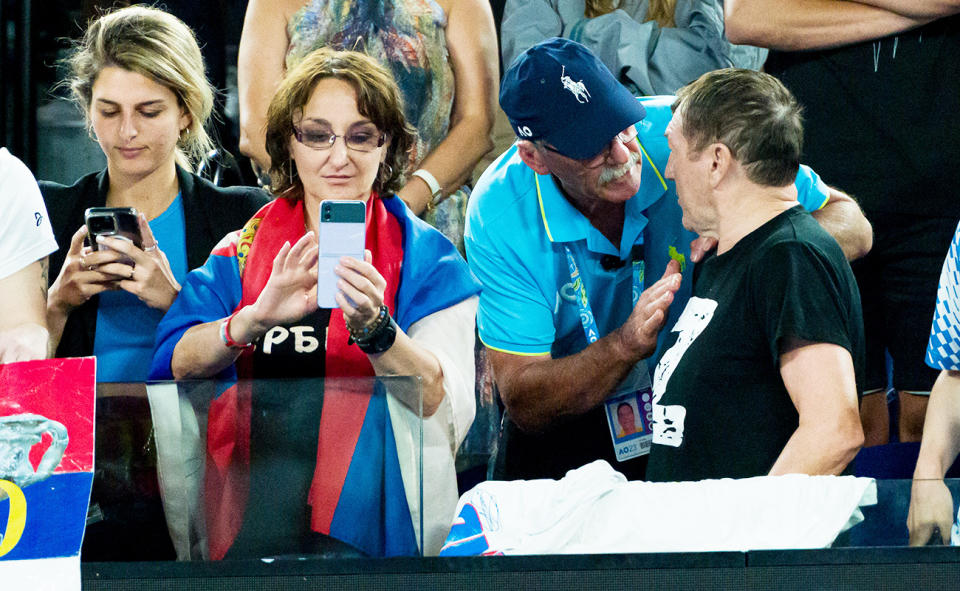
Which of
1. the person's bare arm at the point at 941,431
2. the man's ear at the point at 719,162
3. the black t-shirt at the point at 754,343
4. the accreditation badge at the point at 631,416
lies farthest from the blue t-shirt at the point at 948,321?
the accreditation badge at the point at 631,416

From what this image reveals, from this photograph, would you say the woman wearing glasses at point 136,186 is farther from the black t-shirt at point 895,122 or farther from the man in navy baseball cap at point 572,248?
the black t-shirt at point 895,122

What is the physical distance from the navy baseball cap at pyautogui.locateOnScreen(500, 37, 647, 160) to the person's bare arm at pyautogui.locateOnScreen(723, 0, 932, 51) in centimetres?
44

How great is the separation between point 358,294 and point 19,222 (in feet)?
2.51

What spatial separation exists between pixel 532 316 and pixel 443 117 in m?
0.60

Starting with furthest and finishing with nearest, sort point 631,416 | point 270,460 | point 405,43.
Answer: point 405,43 < point 631,416 < point 270,460

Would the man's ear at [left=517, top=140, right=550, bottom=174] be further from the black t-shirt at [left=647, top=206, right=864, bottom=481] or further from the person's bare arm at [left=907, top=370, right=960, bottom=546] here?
the person's bare arm at [left=907, top=370, right=960, bottom=546]

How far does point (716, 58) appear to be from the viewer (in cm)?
295

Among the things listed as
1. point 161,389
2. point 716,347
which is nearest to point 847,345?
point 716,347

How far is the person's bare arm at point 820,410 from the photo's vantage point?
1843 mm

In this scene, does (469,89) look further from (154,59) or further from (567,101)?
(154,59)

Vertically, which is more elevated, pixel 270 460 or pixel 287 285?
pixel 287 285

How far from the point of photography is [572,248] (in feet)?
8.86

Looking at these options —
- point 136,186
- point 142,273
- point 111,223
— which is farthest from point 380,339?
point 136,186

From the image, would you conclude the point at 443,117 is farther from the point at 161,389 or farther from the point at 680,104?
the point at 161,389
